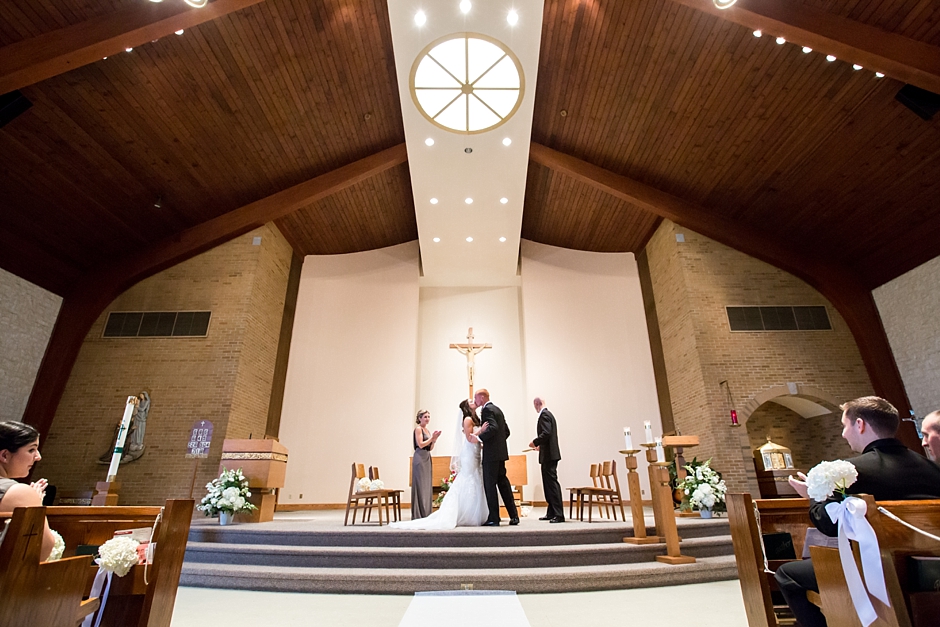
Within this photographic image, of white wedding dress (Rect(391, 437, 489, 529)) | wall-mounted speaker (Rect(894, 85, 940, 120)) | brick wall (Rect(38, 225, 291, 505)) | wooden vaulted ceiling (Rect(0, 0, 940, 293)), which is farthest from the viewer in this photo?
brick wall (Rect(38, 225, 291, 505))

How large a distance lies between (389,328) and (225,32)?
→ 19.0ft

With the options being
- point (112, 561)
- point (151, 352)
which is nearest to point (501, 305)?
point (151, 352)

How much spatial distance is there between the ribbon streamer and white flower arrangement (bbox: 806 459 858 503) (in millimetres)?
91

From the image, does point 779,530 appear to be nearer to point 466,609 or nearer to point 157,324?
point 466,609

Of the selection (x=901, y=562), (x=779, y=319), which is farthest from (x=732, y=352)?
(x=901, y=562)

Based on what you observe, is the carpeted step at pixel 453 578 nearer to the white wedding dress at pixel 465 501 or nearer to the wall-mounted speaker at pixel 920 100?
the white wedding dress at pixel 465 501

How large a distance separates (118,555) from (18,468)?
0.46m

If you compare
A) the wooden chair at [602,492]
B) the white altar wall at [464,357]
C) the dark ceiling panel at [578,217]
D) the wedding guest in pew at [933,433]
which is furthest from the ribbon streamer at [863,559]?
the dark ceiling panel at [578,217]

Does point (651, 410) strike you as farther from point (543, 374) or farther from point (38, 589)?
point (38, 589)

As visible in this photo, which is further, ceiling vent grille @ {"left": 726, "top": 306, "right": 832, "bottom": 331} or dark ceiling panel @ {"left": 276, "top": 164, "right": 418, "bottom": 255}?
dark ceiling panel @ {"left": 276, "top": 164, "right": 418, "bottom": 255}

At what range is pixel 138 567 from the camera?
6.12ft

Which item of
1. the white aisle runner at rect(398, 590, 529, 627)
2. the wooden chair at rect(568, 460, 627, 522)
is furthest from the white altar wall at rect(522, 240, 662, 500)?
the white aisle runner at rect(398, 590, 529, 627)

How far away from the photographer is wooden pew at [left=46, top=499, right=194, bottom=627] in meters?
1.84

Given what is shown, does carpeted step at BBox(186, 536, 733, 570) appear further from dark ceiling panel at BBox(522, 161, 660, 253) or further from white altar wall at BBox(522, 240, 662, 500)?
dark ceiling panel at BBox(522, 161, 660, 253)
